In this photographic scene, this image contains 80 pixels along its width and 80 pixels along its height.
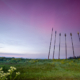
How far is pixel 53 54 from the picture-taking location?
25.7 metres

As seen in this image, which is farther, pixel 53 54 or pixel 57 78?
pixel 53 54

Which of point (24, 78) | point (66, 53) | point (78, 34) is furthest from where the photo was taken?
point (66, 53)

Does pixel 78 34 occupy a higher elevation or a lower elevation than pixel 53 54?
higher

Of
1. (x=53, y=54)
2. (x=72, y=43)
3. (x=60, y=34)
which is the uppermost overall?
(x=60, y=34)

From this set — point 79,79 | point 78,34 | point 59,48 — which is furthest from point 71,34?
point 79,79

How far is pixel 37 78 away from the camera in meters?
5.67

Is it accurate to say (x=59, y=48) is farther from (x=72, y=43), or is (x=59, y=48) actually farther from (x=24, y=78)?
(x=24, y=78)

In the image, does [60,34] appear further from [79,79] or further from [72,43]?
[79,79]

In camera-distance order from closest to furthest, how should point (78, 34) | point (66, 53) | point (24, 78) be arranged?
point (24, 78) < point (78, 34) < point (66, 53)

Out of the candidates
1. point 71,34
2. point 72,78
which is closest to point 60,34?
point 71,34

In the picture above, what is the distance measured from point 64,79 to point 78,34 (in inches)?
878

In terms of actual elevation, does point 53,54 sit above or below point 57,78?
above

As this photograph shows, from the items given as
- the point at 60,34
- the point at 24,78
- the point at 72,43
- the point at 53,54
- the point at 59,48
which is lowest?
the point at 24,78

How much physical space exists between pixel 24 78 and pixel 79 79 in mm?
3545
